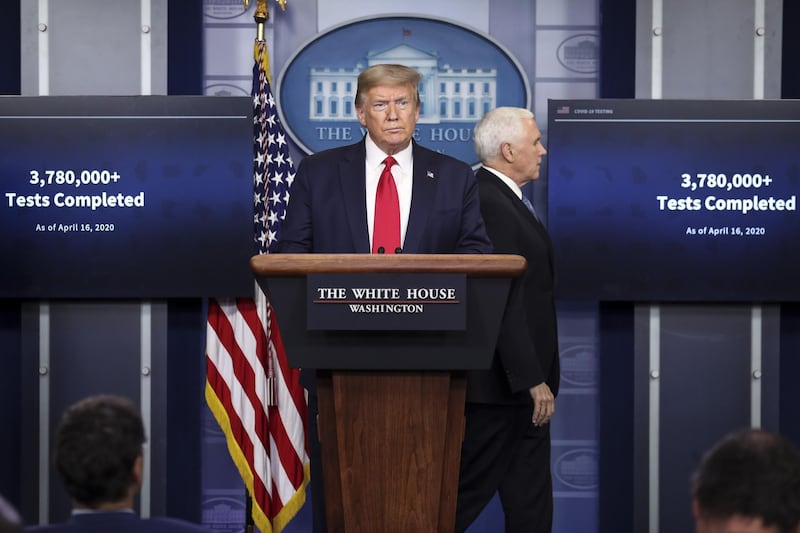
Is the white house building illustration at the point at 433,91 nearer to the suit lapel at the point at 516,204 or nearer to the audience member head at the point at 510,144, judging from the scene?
the audience member head at the point at 510,144

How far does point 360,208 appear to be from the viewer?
2.83 meters

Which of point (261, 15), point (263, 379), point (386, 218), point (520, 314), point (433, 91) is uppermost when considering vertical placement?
point (261, 15)

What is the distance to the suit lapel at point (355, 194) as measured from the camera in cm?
281

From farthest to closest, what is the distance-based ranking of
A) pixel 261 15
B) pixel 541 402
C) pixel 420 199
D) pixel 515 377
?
Answer: pixel 261 15, pixel 541 402, pixel 515 377, pixel 420 199

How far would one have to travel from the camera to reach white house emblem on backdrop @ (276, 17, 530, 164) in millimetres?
4406

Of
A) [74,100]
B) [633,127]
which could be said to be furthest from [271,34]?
[633,127]

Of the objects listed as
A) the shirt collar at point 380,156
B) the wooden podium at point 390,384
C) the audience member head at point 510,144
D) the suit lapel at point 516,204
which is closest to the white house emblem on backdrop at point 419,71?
the audience member head at point 510,144

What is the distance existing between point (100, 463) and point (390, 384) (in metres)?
0.80

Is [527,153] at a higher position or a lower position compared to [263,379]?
higher

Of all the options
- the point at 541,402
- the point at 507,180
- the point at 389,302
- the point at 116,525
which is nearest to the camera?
the point at 116,525

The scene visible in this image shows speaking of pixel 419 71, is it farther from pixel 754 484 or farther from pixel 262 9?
pixel 754 484

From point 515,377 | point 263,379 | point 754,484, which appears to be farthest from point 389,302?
point 263,379

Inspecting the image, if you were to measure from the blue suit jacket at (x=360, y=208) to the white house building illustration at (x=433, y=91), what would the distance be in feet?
5.00

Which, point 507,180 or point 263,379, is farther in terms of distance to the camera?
point 263,379
